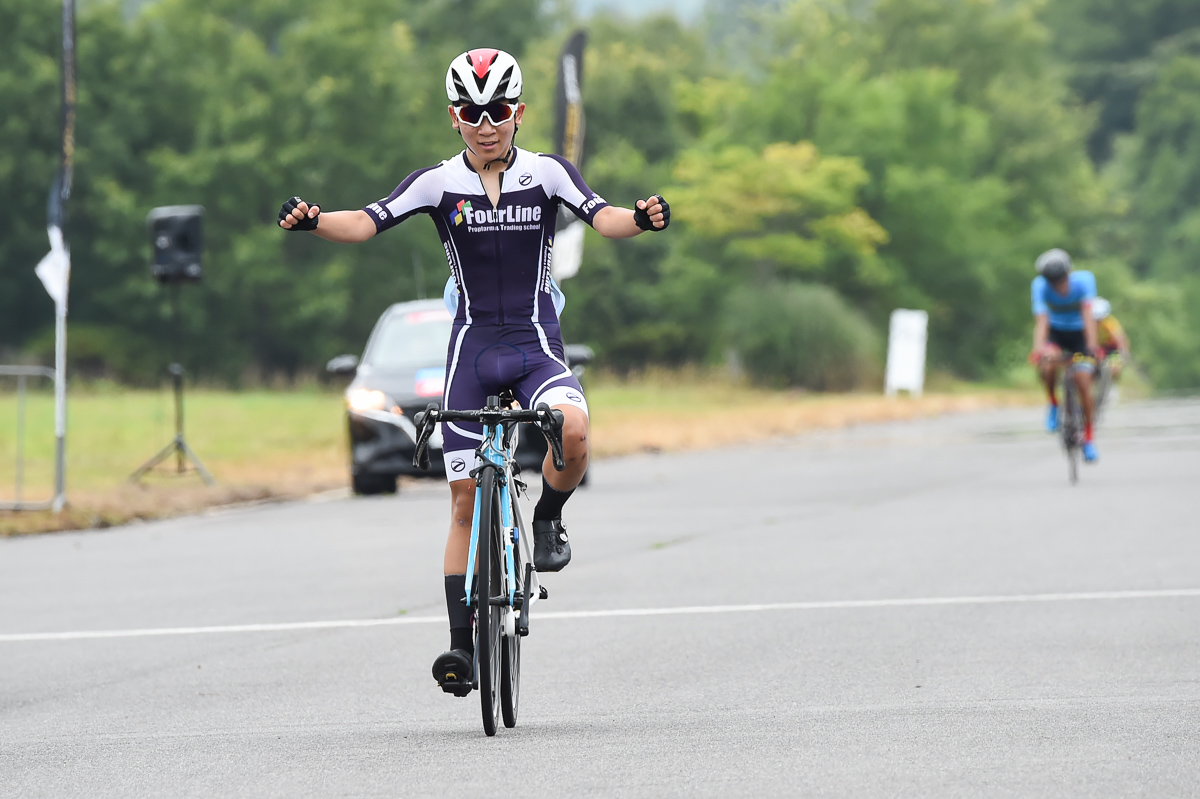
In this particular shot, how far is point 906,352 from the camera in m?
50.4

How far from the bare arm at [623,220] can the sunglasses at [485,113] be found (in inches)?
18.5

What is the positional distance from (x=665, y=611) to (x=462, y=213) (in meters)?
3.69

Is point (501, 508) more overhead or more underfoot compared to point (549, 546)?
more overhead

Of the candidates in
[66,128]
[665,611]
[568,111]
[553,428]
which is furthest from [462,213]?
[568,111]

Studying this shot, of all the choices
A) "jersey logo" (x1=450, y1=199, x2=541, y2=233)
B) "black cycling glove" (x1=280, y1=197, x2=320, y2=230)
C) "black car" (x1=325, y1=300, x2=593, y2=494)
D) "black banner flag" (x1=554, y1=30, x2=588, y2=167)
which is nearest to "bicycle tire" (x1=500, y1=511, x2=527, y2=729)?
"jersey logo" (x1=450, y1=199, x2=541, y2=233)

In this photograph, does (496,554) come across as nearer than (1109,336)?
Yes

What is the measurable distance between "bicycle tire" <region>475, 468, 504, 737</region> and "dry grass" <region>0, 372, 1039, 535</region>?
10.1 meters

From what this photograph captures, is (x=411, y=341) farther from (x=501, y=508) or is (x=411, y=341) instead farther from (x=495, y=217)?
(x=501, y=508)

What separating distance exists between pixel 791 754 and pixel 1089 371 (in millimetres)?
13327

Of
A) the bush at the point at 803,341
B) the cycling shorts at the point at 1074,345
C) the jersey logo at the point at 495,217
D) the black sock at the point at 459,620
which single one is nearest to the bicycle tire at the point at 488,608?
the black sock at the point at 459,620

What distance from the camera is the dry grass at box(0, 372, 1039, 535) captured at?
18094mm

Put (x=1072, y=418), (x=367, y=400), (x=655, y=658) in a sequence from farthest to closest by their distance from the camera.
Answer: (x=1072, y=418) → (x=367, y=400) → (x=655, y=658)

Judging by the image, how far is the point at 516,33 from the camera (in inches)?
3295

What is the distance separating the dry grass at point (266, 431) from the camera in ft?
59.4
